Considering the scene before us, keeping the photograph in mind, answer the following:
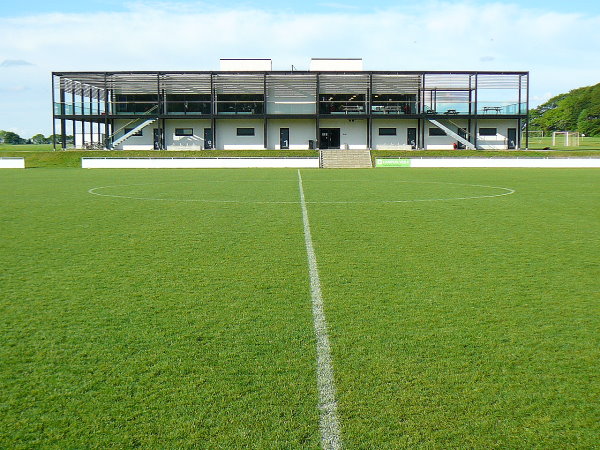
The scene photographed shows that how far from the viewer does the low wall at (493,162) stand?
42438 mm

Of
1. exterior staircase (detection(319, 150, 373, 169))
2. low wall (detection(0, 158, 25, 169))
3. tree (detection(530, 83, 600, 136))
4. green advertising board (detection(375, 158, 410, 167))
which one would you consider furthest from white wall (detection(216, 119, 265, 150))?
tree (detection(530, 83, 600, 136))

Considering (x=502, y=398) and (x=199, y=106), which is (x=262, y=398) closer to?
(x=502, y=398)

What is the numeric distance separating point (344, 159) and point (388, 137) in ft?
38.7

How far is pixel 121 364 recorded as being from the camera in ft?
15.7

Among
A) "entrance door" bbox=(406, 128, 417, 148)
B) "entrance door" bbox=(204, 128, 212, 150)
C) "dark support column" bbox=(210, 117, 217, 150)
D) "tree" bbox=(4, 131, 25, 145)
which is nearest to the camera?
"dark support column" bbox=(210, 117, 217, 150)

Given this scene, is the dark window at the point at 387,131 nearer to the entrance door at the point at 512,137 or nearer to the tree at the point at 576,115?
the entrance door at the point at 512,137

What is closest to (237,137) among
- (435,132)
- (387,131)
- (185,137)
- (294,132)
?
(185,137)

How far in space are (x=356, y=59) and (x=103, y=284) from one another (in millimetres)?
58477

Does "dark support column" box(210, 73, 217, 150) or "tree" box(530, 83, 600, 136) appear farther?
"tree" box(530, 83, 600, 136)

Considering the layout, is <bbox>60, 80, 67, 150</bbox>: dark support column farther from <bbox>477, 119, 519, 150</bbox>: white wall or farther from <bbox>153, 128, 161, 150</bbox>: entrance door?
<bbox>477, 119, 519, 150</bbox>: white wall

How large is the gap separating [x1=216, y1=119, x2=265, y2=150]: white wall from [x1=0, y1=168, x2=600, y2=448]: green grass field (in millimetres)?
47617

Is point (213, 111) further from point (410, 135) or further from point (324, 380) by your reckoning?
point (324, 380)

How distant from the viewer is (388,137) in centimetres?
5941

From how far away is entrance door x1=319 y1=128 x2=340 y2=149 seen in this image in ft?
196
